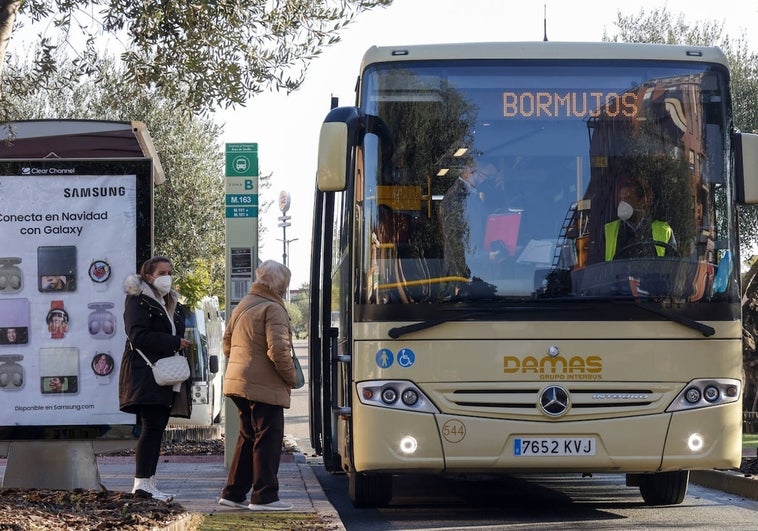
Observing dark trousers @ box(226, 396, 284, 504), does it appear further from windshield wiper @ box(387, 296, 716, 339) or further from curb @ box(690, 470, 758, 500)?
curb @ box(690, 470, 758, 500)

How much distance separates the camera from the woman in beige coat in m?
9.92

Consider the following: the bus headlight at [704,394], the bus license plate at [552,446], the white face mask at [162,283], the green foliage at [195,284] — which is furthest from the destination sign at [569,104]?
the green foliage at [195,284]

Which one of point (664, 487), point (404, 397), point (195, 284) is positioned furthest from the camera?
point (195, 284)

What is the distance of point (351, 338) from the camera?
33.0 ft

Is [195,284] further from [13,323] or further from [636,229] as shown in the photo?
[636,229]

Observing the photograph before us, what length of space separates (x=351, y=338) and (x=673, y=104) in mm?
2929

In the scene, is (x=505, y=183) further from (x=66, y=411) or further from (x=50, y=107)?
(x=50, y=107)

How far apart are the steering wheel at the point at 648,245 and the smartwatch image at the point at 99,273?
3747mm

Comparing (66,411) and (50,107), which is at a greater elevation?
(50,107)

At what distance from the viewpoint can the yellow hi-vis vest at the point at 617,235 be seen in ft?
32.4

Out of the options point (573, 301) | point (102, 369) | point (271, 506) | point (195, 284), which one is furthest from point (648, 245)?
point (195, 284)

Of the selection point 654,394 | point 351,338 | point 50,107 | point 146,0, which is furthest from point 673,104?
point 50,107

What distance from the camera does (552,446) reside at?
979 centimetres

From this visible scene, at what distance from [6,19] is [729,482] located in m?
8.20
